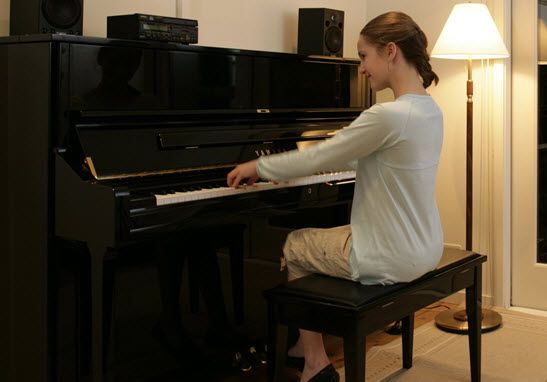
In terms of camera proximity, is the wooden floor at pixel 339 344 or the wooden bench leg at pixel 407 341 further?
the wooden bench leg at pixel 407 341

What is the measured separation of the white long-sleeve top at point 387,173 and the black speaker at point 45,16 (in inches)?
29.8

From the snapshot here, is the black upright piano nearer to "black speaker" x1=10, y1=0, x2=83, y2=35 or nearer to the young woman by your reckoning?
"black speaker" x1=10, y1=0, x2=83, y2=35

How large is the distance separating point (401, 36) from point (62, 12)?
1.05 m

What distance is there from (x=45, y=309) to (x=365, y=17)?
279 cm

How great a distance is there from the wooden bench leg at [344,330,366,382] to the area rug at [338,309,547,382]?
809 millimetres

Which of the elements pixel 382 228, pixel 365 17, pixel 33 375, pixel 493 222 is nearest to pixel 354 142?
pixel 382 228

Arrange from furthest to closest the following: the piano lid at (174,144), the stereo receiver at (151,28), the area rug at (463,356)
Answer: the area rug at (463,356), the stereo receiver at (151,28), the piano lid at (174,144)

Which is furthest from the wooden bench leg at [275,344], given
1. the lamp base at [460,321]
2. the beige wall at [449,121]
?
the beige wall at [449,121]

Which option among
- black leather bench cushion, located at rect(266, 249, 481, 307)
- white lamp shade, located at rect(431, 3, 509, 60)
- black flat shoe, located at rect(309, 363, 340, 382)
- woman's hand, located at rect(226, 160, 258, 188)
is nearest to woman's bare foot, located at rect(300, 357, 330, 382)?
black flat shoe, located at rect(309, 363, 340, 382)

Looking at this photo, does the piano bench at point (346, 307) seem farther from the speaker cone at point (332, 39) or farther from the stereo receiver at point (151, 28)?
the speaker cone at point (332, 39)

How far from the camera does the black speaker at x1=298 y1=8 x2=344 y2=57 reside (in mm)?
3576

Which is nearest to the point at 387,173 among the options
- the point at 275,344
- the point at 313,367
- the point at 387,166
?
the point at 387,166

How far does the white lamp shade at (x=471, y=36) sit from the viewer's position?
355 cm

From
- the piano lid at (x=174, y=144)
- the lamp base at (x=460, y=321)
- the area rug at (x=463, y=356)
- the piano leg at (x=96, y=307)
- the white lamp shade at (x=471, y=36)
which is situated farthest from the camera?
the lamp base at (x=460, y=321)
